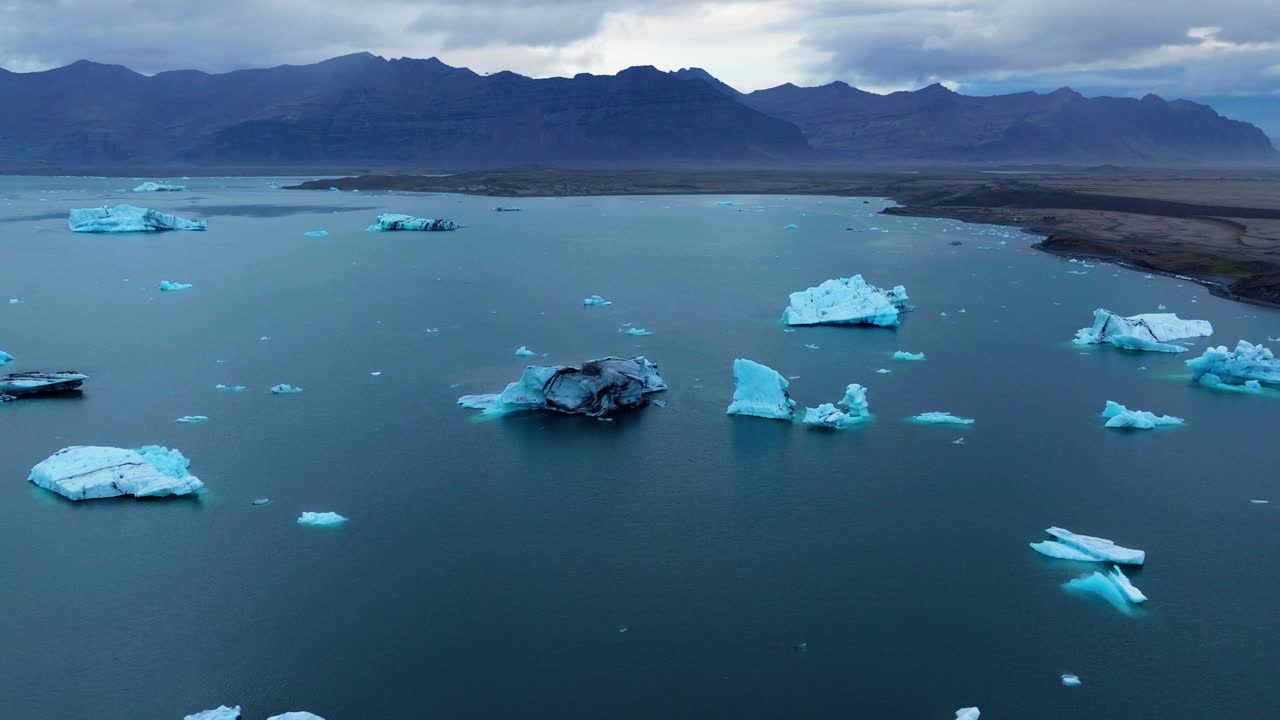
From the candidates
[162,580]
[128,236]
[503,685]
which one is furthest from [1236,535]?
[128,236]

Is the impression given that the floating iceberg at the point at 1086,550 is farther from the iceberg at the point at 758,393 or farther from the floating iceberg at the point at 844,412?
the iceberg at the point at 758,393

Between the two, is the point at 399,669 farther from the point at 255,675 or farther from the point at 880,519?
the point at 880,519

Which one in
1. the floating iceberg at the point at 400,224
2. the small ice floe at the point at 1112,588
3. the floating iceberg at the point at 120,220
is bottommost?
the small ice floe at the point at 1112,588

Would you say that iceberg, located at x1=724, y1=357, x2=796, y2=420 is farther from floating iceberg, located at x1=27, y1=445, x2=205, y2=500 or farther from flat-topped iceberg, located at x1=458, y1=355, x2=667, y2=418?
floating iceberg, located at x1=27, y1=445, x2=205, y2=500

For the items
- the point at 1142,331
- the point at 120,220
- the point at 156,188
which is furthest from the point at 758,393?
the point at 156,188

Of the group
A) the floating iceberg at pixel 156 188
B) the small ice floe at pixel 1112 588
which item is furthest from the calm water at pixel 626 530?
the floating iceberg at pixel 156 188

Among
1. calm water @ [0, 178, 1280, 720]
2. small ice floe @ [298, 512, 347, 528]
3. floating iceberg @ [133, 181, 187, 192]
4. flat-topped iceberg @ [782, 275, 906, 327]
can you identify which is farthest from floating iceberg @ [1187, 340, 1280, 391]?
floating iceberg @ [133, 181, 187, 192]
